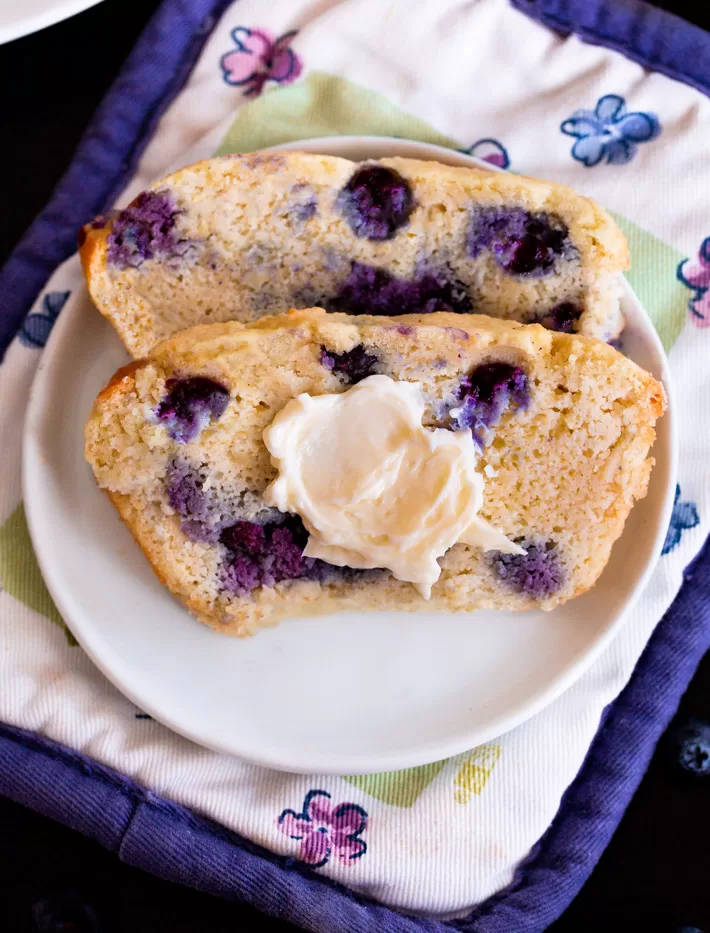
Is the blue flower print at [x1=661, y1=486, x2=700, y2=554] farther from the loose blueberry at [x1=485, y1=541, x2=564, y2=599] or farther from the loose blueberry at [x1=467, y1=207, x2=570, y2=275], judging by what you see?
the loose blueberry at [x1=467, y1=207, x2=570, y2=275]

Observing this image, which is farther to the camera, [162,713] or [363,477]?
[162,713]

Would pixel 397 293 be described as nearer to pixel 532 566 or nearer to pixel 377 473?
pixel 377 473

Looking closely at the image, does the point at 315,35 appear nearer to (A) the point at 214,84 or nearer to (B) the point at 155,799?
(A) the point at 214,84

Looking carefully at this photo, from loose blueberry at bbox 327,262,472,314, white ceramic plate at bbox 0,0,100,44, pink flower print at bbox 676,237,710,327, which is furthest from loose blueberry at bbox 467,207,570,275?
white ceramic plate at bbox 0,0,100,44

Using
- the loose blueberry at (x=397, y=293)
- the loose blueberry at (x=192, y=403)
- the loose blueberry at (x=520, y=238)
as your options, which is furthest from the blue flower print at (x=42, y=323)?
the loose blueberry at (x=520, y=238)

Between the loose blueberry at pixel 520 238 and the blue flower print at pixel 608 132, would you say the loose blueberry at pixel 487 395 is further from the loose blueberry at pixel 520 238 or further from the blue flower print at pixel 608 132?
the blue flower print at pixel 608 132

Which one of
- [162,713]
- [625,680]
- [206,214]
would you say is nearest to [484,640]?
[625,680]
